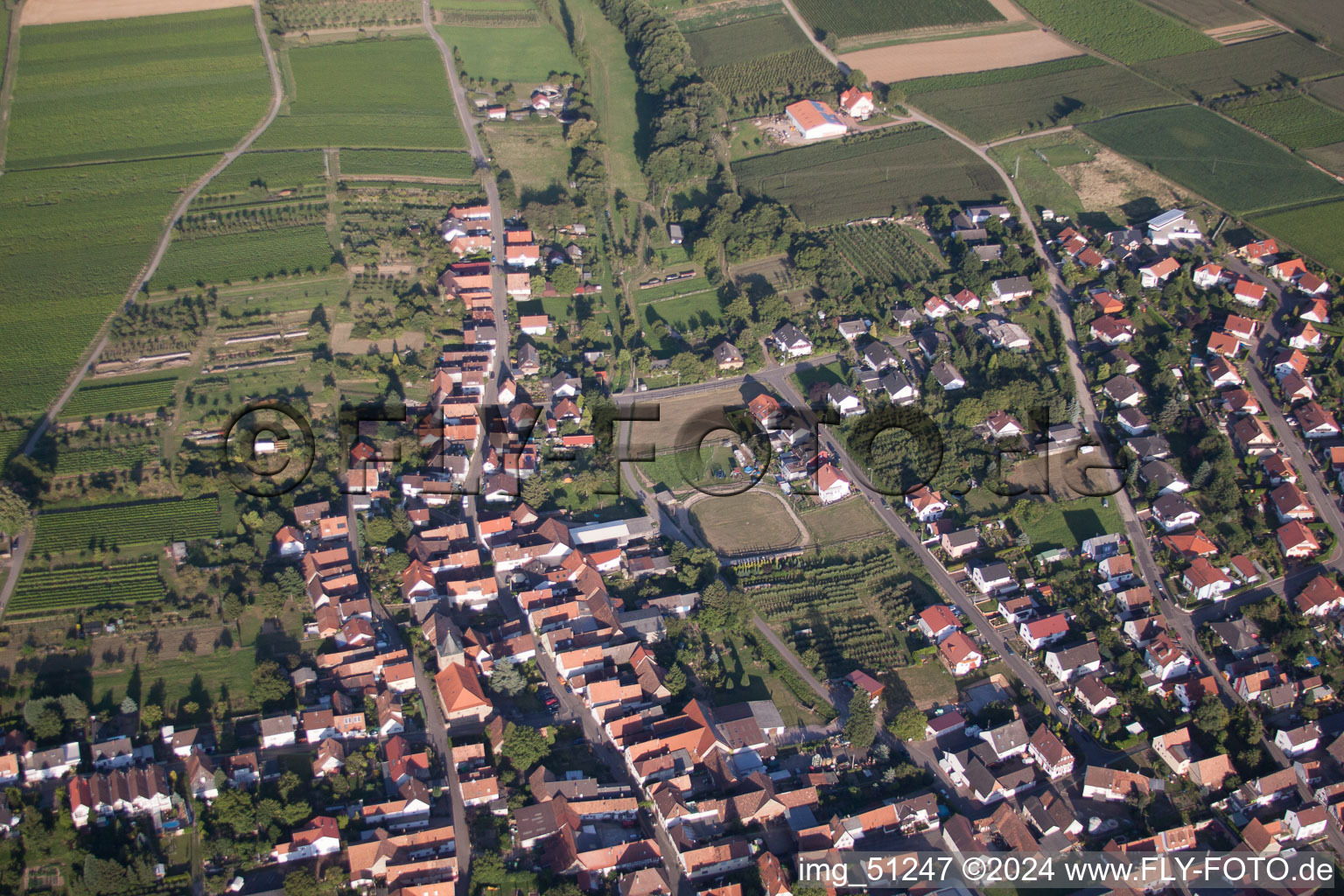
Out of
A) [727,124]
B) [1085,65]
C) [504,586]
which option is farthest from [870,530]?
[1085,65]

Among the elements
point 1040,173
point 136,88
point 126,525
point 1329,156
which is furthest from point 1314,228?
point 136,88


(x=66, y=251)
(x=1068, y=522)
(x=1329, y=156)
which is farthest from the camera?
(x=1329, y=156)

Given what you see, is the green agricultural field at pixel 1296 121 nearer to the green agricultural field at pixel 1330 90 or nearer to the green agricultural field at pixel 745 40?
the green agricultural field at pixel 1330 90

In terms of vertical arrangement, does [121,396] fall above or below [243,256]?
below

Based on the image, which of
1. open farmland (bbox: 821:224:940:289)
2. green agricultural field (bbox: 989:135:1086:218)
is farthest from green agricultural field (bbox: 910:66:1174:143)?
open farmland (bbox: 821:224:940:289)

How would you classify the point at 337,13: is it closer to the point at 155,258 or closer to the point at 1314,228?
the point at 155,258

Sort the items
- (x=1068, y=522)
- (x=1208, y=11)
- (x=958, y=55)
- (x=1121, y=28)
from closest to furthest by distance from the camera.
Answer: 1. (x=1068, y=522)
2. (x=958, y=55)
3. (x=1121, y=28)
4. (x=1208, y=11)

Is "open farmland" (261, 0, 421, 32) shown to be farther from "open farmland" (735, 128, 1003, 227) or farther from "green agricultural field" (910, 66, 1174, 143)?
"green agricultural field" (910, 66, 1174, 143)
